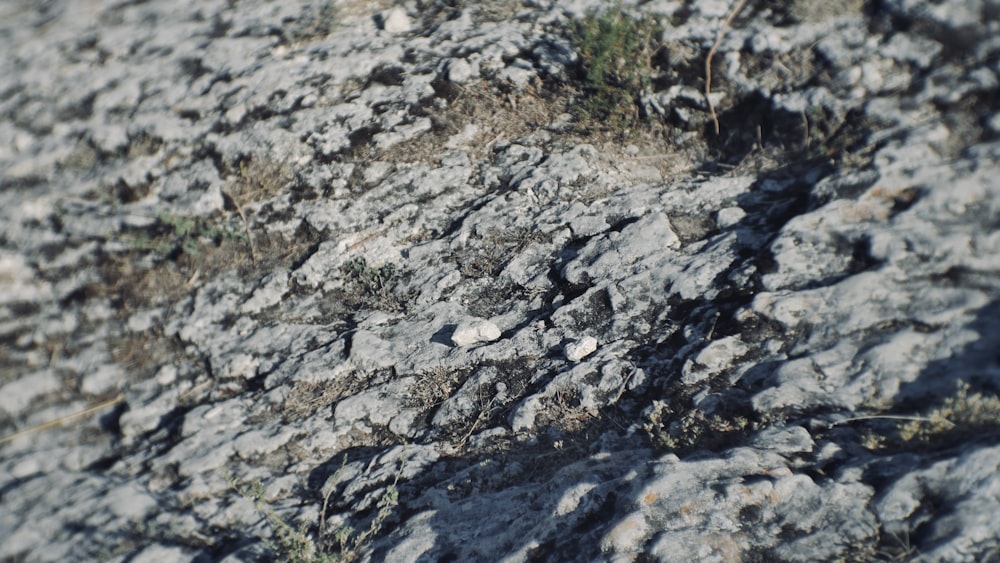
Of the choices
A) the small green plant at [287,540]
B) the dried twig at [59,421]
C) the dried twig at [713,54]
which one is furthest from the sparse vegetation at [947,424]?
the dried twig at [59,421]

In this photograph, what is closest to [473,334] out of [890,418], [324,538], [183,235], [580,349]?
[580,349]

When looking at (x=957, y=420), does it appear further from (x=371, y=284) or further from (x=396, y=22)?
(x=396, y=22)

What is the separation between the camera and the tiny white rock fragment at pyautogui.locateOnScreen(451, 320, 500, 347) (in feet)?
11.4

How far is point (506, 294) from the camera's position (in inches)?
145

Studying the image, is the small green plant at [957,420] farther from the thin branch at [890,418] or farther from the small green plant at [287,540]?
the small green plant at [287,540]

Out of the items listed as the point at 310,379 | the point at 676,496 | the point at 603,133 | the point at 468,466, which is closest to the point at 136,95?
the point at 310,379

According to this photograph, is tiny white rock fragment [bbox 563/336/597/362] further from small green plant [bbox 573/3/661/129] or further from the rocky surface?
small green plant [bbox 573/3/661/129]

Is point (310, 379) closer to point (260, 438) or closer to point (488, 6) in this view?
point (260, 438)

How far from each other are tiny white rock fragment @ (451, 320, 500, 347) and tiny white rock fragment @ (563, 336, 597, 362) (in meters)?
0.43

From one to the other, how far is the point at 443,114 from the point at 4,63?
4.88 meters

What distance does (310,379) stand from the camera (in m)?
3.64

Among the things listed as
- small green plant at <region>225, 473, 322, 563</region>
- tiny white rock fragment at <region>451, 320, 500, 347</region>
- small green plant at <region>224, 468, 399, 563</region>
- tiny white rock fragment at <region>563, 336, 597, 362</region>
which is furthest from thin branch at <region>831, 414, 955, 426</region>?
small green plant at <region>225, 473, 322, 563</region>

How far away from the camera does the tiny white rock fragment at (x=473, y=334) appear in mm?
3482

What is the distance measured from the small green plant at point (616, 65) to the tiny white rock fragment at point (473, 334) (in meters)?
1.63
